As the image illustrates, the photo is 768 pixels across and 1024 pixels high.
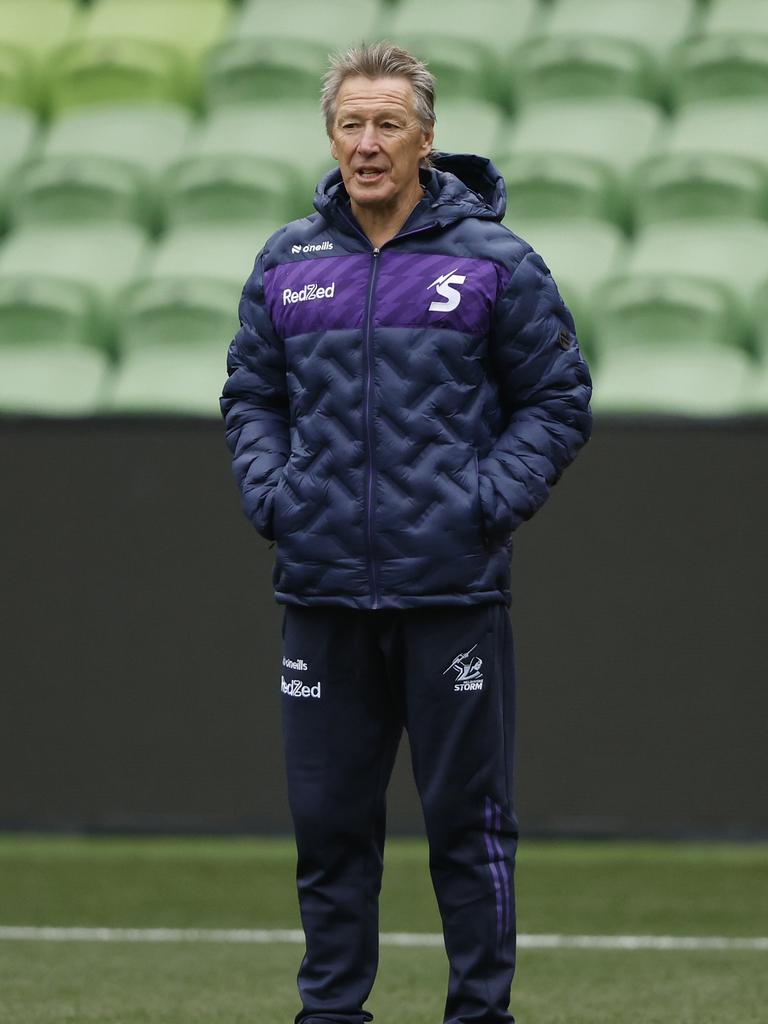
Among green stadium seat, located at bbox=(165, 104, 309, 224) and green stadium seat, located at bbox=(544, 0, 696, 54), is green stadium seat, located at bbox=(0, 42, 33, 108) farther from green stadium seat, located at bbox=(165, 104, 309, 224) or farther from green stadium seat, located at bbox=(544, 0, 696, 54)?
green stadium seat, located at bbox=(544, 0, 696, 54)

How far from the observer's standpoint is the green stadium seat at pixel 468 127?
725cm

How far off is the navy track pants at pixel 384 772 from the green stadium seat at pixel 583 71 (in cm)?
497

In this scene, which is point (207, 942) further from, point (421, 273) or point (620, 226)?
point (620, 226)

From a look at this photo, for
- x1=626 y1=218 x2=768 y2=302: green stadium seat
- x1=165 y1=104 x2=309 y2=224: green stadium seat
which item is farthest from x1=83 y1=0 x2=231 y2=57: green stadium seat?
x1=626 y1=218 x2=768 y2=302: green stadium seat

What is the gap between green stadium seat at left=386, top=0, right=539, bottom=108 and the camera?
764cm

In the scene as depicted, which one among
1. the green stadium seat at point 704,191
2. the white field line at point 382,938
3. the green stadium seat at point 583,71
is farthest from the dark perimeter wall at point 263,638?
the green stadium seat at point 583,71

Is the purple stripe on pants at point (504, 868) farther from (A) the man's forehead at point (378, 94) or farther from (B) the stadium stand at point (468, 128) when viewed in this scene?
(B) the stadium stand at point (468, 128)

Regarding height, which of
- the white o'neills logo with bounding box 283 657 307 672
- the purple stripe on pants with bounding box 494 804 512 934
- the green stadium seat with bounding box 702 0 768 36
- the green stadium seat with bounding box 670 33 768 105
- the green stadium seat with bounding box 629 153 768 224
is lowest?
the purple stripe on pants with bounding box 494 804 512 934

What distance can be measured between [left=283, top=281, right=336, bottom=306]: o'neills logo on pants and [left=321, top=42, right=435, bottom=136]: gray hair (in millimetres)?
241

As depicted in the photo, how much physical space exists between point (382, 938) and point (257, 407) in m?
1.75

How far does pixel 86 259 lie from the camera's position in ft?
22.5

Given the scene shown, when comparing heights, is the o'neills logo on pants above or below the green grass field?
above

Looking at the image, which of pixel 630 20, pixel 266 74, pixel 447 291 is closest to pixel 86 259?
pixel 266 74

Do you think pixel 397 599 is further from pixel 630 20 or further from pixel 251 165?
pixel 630 20
